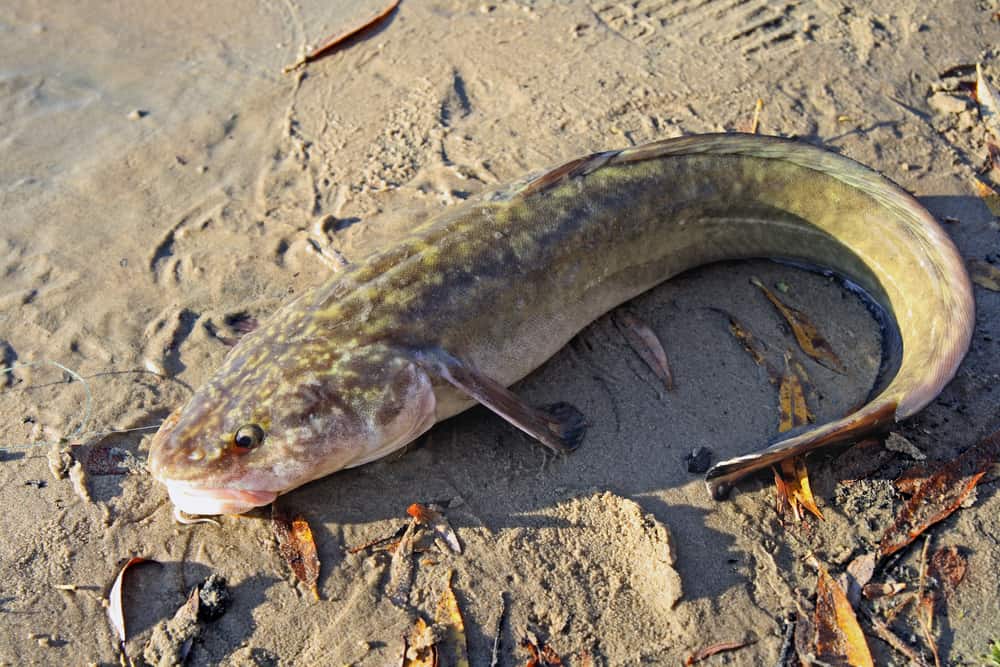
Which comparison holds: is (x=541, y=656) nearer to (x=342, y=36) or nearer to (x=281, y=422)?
(x=281, y=422)

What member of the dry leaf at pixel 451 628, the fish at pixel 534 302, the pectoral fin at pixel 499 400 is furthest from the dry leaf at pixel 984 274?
the dry leaf at pixel 451 628

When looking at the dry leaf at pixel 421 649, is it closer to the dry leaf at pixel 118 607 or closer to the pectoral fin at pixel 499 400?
the pectoral fin at pixel 499 400

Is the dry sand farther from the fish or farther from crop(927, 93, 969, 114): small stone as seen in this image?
the fish

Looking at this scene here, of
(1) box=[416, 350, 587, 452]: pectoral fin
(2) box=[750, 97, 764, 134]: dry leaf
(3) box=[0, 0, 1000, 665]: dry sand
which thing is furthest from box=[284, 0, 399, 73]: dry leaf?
(1) box=[416, 350, 587, 452]: pectoral fin

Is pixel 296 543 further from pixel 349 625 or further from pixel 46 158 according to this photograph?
pixel 46 158

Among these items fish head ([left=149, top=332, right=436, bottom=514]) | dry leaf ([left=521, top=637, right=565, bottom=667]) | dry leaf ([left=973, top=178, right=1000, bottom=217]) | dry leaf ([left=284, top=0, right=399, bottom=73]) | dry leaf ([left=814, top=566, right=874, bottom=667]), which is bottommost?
dry leaf ([left=814, top=566, right=874, bottom=667])

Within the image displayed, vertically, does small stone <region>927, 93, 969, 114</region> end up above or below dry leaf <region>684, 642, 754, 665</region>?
above

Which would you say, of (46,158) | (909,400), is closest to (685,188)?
(909,400)
